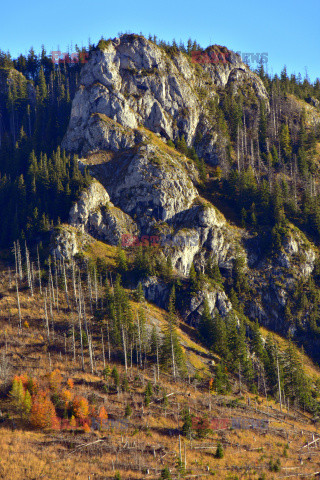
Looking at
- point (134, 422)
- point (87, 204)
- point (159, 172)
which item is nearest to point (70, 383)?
point (134, 422)

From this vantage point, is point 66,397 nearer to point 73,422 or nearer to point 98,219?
point 73,422

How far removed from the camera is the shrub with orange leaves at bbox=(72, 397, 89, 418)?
5141 centimetres

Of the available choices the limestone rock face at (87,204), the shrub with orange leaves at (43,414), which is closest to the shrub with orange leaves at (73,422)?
the shrub with orange leaves at (43,414)

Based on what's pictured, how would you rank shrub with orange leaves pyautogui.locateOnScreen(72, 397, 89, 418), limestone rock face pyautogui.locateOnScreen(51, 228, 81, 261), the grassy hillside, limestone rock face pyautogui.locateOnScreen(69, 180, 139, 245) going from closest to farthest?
the grassy hillside → shrub with orange leaves pyautogui.locateOnScreen(72, 397, 89, 418) → limestone rock face pyautogui.locateOnScreen(51, 228, 81, 261) → limestone rock face pyautogui.locateOnScreen(69, 180, 139, 245)

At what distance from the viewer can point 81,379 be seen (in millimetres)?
60594

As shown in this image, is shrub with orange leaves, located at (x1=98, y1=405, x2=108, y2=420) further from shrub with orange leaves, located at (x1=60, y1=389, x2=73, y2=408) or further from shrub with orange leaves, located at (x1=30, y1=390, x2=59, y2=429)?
shrub with orange leaves, located at (x1=30, y1=390, x2=59, y2=429)

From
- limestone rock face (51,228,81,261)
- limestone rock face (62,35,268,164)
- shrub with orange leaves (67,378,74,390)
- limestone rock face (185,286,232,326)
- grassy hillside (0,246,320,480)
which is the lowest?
grassy hillside (0,246,320,480)

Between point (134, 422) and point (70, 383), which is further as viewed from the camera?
point (70, 383)

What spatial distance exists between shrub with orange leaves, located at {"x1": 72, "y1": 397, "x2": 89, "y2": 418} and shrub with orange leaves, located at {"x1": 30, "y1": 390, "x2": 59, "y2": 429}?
264cm

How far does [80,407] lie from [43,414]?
487 cm

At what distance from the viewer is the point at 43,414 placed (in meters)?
48.9

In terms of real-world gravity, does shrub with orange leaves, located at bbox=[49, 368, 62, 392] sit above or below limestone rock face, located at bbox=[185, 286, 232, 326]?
below

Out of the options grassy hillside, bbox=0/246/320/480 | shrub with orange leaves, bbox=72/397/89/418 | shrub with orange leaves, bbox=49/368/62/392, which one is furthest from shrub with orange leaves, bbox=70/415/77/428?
shrub with orange leaves, bbox=49/368/62/392

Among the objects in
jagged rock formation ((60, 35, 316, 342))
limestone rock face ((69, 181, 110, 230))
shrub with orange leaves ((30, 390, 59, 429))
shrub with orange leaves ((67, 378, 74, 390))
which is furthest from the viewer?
limestone rock face ((69, 181, 110, 230))
